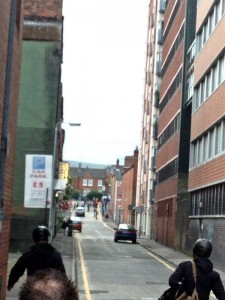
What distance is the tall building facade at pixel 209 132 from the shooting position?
3127 centimetres

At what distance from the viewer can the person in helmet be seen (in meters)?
8.12

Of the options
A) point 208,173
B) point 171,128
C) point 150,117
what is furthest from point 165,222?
point 150,117

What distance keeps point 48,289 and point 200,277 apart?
4.98m

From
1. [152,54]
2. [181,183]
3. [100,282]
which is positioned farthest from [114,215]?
[100,282]

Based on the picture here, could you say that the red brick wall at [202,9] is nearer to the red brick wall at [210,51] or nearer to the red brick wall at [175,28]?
the red brick wall at [210,51]

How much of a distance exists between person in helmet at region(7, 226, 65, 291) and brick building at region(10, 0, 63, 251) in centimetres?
2243

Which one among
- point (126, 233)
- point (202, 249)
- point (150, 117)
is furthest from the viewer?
point (150, 117)

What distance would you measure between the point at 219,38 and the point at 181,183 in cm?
1585

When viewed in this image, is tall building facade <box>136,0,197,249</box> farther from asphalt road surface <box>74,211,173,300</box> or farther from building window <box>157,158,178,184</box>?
asphalt road surface <box>74,211,173,300</box>

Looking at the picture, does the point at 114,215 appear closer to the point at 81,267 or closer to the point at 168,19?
the point at 168,19

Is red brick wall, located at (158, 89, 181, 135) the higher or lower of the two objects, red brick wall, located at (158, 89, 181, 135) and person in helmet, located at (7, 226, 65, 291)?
the higher

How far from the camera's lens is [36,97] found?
3155 cm

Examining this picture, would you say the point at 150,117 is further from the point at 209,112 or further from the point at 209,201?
the point at 209,201

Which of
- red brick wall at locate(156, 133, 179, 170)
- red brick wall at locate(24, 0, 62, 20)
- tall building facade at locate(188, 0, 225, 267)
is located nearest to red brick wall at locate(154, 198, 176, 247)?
red brick wall at locate(156, 133, 179, 170)
